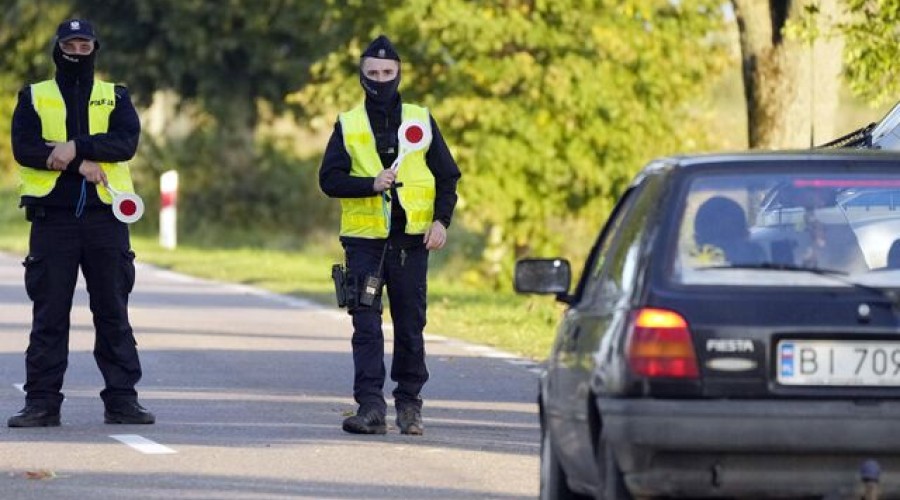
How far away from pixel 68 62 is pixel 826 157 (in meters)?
4.99

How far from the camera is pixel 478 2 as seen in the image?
34281mm

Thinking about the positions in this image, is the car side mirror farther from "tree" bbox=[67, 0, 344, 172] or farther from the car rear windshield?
"tree" bbox=[67, 0, 344, 172]

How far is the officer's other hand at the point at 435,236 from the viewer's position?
1168 centimetres

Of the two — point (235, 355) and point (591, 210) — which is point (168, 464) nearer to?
point (235, 355)

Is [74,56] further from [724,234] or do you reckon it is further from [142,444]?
[724,234]

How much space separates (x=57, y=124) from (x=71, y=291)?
790 mm

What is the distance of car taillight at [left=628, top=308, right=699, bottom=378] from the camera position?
724cm

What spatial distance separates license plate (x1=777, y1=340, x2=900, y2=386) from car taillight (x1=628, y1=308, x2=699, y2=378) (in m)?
0.26

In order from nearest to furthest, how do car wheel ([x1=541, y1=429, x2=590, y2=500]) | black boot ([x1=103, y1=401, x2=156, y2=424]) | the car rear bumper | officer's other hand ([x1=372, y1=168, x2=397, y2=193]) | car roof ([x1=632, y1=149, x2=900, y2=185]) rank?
the car rear bumper < car roof ([x1=632, y1=149, x2=900, y2=185]) < car wheel ([x1=541, y1=429, x2=590, y2=500]) < officer's other hand ([x1=372, y1=168, x2=397, y2=193]) < black boot ([x1=103, y1=401, x2=156, y2=424])

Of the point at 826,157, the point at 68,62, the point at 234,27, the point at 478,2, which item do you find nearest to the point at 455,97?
the point at 478,2

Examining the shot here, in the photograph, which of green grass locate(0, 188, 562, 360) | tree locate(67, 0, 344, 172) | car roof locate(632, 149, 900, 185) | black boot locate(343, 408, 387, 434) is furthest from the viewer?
tree locate(67, 0, 344, 172)

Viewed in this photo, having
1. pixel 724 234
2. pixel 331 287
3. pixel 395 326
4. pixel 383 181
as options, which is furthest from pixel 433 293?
pixel 724 234

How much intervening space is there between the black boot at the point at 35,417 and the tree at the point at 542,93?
71.2 ft

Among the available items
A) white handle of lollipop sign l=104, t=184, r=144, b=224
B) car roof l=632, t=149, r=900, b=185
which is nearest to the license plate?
car roof l=632, t=149, r=900, b=185
